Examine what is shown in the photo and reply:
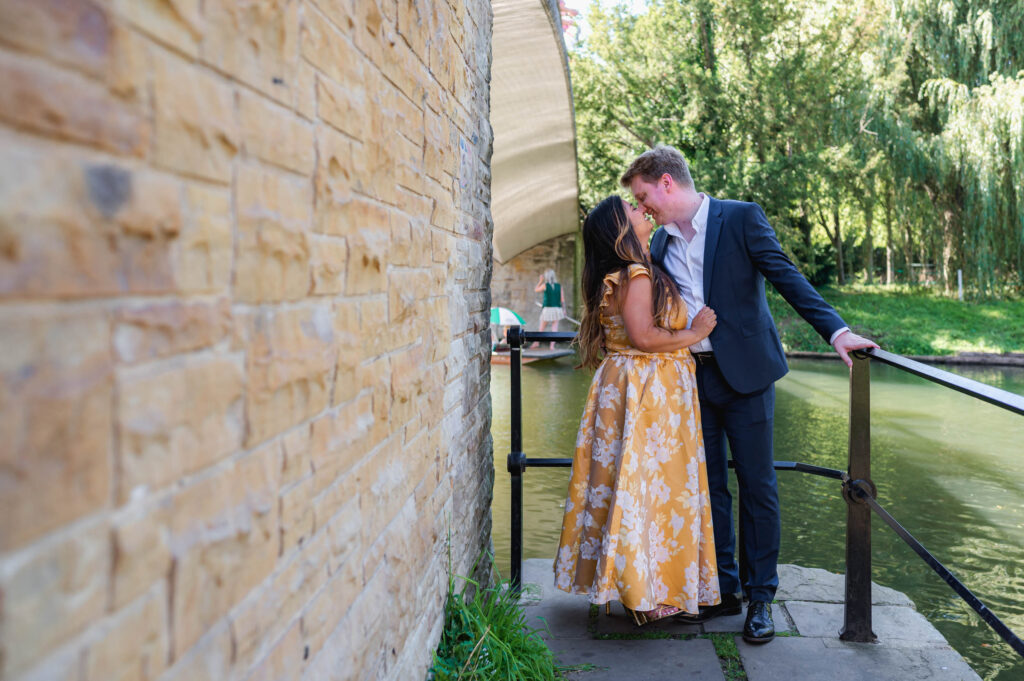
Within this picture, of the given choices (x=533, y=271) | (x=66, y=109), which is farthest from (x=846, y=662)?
(x=533, y=271)

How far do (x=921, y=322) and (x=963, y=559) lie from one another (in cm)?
1416

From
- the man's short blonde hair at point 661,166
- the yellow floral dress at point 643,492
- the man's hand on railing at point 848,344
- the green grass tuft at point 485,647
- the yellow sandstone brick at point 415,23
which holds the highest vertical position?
the yellow sandstone brick at point 415,23

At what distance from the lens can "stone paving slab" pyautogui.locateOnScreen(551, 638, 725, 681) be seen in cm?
252

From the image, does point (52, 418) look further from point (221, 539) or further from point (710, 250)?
point (710, 250)

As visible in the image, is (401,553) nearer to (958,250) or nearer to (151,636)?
(151,636)

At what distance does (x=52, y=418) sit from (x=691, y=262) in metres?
2.58

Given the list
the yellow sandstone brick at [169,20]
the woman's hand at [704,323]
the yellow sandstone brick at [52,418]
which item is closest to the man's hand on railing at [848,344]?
the woman's hand at [704,323]

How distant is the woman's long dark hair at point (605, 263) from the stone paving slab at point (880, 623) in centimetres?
118

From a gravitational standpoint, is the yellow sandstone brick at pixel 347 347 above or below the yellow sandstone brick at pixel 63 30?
below

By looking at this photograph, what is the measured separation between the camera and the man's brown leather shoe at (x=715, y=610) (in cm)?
291

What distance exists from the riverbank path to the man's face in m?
1.48

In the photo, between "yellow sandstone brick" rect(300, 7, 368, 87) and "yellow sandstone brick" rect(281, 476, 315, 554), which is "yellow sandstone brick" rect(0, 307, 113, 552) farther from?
"yellow sandstone brick" rect(300, 7, 368, 87)

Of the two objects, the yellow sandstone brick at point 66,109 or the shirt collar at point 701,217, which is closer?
the yellow sandstone brick at point 66,109

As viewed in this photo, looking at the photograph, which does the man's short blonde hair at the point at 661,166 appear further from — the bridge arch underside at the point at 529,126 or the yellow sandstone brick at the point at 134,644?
the bridge arch underside at the point at 529,126
